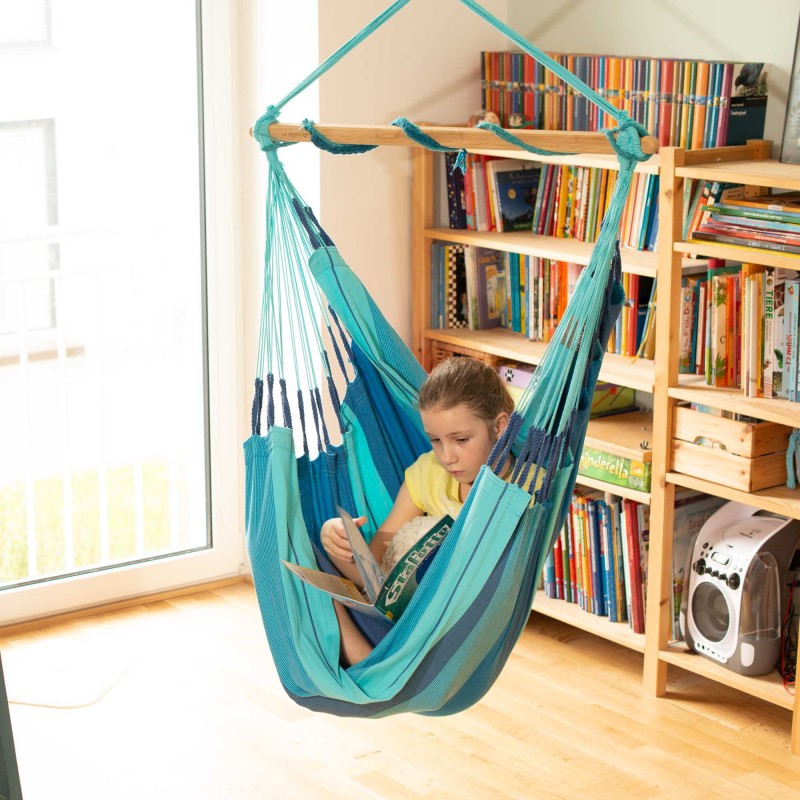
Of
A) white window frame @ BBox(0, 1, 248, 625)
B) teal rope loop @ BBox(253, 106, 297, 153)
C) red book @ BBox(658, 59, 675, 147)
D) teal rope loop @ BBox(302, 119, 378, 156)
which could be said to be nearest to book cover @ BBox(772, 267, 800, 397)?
red book @ BBox(658, 59, 675, 147)

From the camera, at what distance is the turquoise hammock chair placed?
2.04 metres

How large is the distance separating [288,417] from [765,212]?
1077 millimetres

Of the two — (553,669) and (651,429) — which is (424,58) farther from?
(553,669)

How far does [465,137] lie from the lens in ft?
6.69

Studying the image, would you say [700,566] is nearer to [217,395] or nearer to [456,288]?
[456,288]

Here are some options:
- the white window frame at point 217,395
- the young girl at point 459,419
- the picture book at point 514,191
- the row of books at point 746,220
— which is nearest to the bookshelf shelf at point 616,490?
the row of books at point 746,220

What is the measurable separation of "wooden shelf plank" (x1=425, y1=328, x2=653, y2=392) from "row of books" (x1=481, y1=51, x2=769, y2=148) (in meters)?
0.53

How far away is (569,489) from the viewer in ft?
7.02

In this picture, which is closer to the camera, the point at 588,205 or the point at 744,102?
A: the point at 744,102

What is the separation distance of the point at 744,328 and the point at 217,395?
1520 mm

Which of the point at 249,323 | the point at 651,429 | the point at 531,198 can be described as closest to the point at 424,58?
the point at 531,198

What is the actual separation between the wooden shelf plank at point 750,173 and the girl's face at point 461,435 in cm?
81

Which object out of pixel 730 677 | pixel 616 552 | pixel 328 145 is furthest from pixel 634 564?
pixel 328 145

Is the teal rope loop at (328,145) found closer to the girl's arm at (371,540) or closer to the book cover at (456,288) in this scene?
the girl's arm at (371,540)
